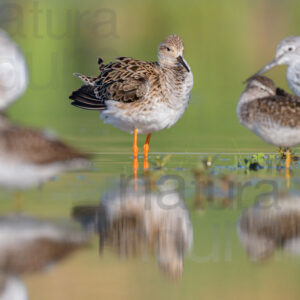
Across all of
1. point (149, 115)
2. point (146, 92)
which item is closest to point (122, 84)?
point (146, 92)

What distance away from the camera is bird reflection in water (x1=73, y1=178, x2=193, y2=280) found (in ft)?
20.8

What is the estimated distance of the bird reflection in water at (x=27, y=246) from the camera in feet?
17.9

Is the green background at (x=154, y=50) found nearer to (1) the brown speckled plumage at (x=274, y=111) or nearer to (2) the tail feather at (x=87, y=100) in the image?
(2) the tail feather at (x=87, y=100)

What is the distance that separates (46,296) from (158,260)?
115 cm

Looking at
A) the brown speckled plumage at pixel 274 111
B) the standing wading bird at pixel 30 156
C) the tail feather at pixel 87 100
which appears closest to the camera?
the standing wading bird at pixel 30 156

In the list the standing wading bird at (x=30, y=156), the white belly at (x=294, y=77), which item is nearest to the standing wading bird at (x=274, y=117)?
the white belly at (x=294, y=77)

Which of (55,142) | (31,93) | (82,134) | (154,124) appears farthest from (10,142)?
(31,93)

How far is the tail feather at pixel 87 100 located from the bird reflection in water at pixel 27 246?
4.93 m

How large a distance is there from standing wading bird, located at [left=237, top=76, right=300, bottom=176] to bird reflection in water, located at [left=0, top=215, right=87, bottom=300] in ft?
12.9

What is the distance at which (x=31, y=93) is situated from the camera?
22.6 metres

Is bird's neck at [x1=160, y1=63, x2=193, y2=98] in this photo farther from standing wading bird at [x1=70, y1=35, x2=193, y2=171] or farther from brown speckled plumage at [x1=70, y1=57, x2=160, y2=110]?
brown speckled plumage at [x1=70, y1=57, x2=160, y2=110]

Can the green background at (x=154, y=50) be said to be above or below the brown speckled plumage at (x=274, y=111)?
above

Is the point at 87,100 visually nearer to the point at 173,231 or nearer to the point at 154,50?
the point at 173,231

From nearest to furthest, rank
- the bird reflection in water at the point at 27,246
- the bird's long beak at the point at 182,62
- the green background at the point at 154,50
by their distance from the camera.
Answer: the bird reflection in water at the point at 27,246 < the bird's long beak at the point at 182,62 < the green background at the point at 154,50
